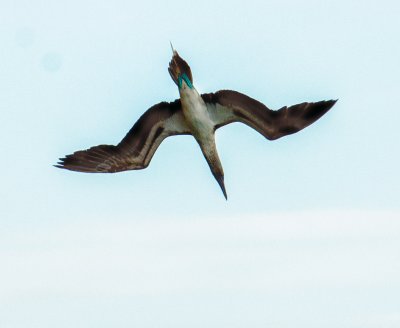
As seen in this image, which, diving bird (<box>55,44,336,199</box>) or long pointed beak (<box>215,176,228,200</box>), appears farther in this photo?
long pointed beak (<box>215,176,228,200</box>)

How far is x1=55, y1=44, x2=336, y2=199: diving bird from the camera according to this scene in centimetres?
2617

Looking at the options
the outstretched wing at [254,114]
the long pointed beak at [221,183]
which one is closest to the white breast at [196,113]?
the outstretched wing at [254,114]

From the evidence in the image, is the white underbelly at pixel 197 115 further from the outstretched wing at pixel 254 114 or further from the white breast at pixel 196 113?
the outstretched wing at pixel 254 114

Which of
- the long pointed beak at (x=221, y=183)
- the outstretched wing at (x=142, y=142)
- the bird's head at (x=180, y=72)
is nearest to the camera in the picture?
the bird's head at (x=180, y=72)

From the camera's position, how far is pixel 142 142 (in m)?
27.5

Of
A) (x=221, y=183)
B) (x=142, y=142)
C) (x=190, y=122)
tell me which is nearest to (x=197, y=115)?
(x=190, y=122)

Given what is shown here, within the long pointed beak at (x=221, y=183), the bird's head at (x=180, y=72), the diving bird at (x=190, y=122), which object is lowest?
the long pointed beak at (x=221, y=183)

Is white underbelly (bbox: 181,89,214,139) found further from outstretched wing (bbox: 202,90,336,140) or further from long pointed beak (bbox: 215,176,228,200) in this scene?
long pointed beak (bbox: 215,176,228,200)

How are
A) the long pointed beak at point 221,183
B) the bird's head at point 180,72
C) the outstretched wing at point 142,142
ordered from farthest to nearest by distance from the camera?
the long pointed beak at point 221,183, the outstretched wing at point 142,142, the bird's head at point 180,72

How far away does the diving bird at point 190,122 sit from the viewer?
2617 cm

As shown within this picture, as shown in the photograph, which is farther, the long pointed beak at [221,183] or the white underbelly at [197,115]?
Result: the long pointed beak at [221,183]

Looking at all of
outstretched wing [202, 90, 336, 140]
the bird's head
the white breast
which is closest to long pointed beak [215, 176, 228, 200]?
the white breast

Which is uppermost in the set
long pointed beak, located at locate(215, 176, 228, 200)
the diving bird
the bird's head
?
the bird's head

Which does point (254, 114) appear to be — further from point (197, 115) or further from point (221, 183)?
point (221, 183)
